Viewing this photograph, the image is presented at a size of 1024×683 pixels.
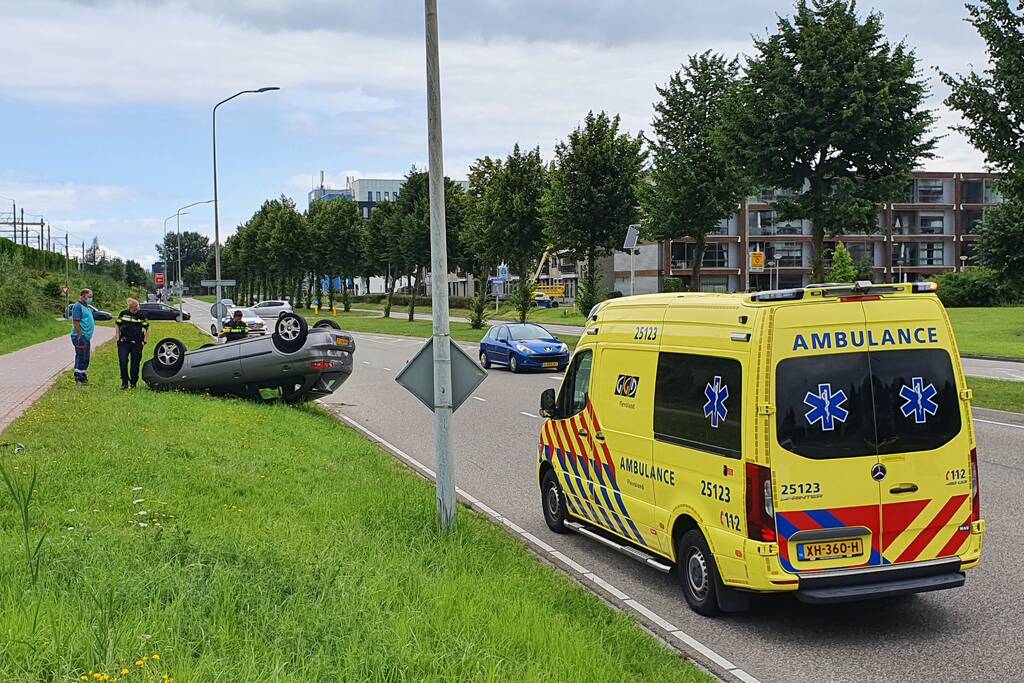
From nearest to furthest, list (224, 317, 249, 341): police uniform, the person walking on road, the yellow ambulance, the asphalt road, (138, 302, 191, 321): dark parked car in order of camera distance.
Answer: the asphalt road < the yellow ambulance < the person walking on road < (224, 317, 249, 341): police uniform < (138, 302, 191, 321): dark parked car

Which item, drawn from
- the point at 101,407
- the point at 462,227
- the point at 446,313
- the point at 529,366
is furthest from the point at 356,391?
the point at 462,227

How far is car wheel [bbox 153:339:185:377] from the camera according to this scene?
1966cm

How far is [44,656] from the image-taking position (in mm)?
4707

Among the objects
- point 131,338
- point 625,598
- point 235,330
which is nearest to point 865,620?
point 625,598

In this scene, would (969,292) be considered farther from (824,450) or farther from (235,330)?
(824,450)

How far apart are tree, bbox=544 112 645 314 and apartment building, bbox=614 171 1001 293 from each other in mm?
38516

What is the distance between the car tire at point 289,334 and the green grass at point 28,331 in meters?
17.6

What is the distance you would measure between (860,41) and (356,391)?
16.8 m

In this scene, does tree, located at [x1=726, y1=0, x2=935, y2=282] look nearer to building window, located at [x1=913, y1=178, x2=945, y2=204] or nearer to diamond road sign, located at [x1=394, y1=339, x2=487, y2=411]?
diamond road sign, located at [x1=394, y1=339, x2=487, y2=411]

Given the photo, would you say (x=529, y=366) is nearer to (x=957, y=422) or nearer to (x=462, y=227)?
(x=957, y=422)

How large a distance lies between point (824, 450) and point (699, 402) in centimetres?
98

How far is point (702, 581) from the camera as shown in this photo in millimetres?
7242

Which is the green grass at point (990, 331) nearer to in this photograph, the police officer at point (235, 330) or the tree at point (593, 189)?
the tree at point (593, 189)

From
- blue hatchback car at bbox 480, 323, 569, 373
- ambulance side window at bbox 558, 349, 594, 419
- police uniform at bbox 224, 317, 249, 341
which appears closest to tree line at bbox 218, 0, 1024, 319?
blue hatchback car at bbox 480, 323, 569, 373
